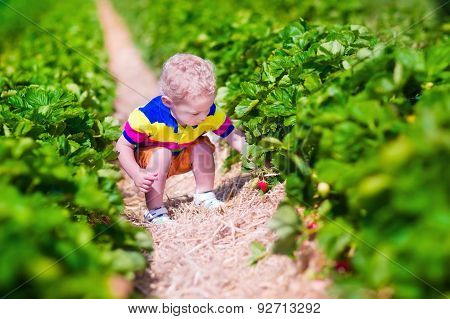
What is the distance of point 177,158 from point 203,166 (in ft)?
0.66

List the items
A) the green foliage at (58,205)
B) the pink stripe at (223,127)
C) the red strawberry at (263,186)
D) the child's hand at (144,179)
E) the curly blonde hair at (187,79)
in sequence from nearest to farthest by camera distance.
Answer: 1. the green foliage at (58,205)
2. the curly blonde hair at (187,79)
3. the child's hand at (144,179)
4. the red strawberry at (263,186)
5. the pink stripe at (223,127)

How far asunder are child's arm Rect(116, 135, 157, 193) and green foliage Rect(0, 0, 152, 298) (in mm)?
129

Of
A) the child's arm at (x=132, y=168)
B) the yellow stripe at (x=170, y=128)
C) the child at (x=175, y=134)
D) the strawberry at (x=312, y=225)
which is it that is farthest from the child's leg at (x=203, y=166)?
the strawberry at (x=312, y=225)

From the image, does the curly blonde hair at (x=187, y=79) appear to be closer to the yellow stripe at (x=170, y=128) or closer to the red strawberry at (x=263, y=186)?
the yellow stripe at (x=170, y=128)

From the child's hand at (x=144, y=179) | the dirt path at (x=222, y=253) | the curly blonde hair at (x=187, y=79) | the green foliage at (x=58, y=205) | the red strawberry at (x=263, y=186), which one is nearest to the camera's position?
the green foliage at (x=58, y=205)

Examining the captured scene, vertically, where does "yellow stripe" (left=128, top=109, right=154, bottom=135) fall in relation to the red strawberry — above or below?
above

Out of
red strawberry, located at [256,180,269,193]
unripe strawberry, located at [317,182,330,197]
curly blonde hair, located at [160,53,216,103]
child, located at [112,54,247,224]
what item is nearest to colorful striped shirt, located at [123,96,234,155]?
child, located at [112,54,247,224]

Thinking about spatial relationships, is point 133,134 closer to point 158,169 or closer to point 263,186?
point 158,169

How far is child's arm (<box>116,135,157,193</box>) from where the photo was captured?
3600 millimetres

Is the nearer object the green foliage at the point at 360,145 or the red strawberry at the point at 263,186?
the green foliage at the point at 360,145

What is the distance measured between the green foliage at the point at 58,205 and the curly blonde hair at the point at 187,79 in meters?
0.57

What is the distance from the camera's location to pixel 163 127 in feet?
12.1

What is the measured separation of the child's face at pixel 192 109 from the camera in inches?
137

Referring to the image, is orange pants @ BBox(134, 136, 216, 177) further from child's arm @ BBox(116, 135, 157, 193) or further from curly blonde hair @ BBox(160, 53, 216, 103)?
curly blonde hair @ BBox(160, 53, 216, 103)
